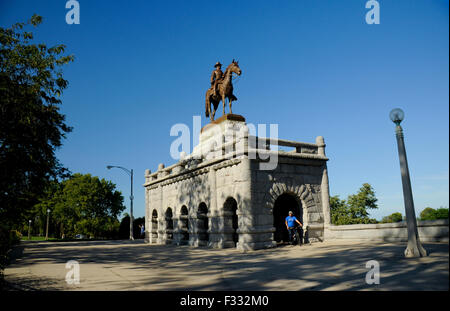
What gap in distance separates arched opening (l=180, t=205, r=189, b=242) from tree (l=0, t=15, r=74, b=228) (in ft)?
26.3

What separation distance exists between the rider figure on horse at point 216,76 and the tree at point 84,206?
39603 millimetres

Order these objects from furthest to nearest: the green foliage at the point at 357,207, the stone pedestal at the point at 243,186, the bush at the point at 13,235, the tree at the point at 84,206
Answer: the tree at the point at 84,206
the green foliage at the point at 357,207
the stone pedestal at the point at 243,186
the bush at the point at 13,235

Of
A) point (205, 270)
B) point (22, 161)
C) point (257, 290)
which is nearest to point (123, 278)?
point (205, 270)

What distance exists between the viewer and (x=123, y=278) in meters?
8.30

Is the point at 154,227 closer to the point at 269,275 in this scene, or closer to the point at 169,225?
the point at 169,225

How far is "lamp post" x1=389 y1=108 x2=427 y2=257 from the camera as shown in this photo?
846 cm

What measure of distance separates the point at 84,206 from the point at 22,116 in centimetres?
4475

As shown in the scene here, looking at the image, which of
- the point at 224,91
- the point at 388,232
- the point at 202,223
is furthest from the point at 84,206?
the point at 388,232

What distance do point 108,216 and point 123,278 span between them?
53.5 metres

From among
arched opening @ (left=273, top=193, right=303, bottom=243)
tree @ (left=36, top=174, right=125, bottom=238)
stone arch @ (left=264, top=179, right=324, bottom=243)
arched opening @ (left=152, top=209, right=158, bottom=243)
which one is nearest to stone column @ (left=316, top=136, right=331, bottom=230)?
stone arch @ (left=264, top=179, right=324, bottom=243)

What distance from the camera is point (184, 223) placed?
2083 cm

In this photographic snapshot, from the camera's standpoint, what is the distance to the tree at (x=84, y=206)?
177 ft

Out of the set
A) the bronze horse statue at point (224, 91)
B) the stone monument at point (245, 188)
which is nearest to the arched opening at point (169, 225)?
the stone monument at point (245, 188)

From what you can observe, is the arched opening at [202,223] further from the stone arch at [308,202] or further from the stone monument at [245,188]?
the stone arch at [308,202]
